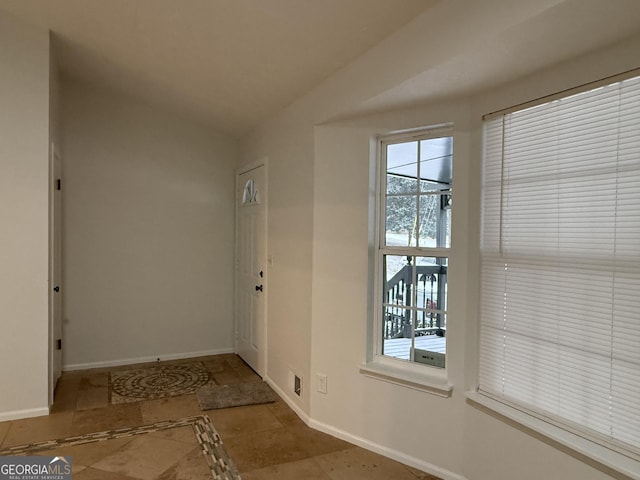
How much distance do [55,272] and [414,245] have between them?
3.12 m

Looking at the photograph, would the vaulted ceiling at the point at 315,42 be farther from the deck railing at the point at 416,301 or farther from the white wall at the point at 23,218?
the deck railing at the point at 416,301

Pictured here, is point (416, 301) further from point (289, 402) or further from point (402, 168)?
point (289, 402)

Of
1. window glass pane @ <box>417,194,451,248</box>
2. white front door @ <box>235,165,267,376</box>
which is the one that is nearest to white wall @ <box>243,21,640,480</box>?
window glass pane @ <box>417,194,451,248</box>

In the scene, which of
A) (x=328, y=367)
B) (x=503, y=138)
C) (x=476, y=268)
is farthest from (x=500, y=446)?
(x=503, y=138)

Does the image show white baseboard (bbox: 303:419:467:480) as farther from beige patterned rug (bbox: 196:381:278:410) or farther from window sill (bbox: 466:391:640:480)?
beige patterned rug (bbox: 196:381:278:410)

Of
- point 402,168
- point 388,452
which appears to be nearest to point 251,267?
point 402,168

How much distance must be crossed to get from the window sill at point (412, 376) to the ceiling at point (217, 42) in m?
1.95

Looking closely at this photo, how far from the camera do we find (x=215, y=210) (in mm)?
4965

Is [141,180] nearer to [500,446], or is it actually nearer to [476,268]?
[476,268]

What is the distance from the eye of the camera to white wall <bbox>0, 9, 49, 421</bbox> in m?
3.15

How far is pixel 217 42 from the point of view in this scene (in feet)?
9.14

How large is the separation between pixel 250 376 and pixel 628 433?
3215mm

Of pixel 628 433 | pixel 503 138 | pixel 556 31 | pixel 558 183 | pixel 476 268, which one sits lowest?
pixel 628 433

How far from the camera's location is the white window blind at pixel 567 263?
175 cm
